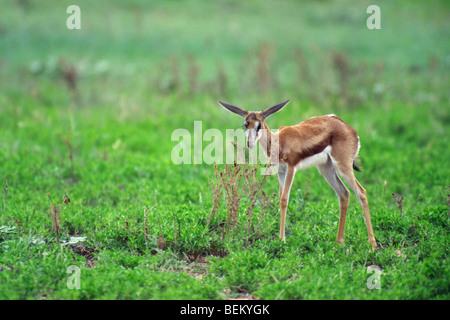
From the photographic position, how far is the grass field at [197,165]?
4895 mm

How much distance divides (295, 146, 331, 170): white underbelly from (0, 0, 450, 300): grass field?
0.87 meters

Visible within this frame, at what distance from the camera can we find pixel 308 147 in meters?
5.37

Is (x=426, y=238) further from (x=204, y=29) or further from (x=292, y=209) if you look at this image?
(x=204, y=29)

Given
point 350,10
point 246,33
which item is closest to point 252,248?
point 246,33

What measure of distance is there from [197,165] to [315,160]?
352 centimetres

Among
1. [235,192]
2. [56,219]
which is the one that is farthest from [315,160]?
[56,219]

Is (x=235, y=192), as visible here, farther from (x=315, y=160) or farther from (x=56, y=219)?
(x=56, y=219)

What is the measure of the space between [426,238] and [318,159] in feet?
5.18

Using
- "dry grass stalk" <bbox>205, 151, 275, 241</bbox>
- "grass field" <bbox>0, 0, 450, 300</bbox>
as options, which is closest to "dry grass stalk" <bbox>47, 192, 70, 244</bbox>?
"grass field" <bbox>0, 0, 450, 300</bbox>

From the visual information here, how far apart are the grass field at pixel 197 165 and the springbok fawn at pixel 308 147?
0.53 meters

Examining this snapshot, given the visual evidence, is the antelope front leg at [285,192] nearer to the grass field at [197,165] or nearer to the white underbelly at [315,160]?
the white underbelly at [315,160]

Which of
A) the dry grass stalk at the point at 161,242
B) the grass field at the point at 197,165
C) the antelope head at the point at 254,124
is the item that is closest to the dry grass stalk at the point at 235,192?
the grass field at the point at 197,165

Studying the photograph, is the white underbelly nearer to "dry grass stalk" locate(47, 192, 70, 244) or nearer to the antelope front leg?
the antelope front leg

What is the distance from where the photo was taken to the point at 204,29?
1853cm
